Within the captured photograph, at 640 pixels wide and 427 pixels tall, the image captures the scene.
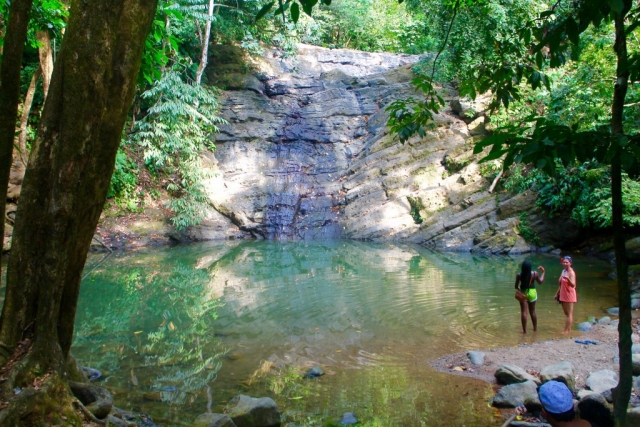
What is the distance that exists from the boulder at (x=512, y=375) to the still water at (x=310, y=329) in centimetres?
28

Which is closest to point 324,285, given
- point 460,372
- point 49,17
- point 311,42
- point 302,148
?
point 460,372

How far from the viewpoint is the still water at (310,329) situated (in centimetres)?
528

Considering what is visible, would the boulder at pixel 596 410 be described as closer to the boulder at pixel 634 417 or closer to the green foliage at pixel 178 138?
the boulder at pixel 634 417

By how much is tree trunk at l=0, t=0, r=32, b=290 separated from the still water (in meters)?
2.76

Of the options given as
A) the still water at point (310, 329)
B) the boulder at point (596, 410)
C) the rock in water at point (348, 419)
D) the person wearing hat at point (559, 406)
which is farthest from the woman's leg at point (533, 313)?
the person wearing hat at point (559, 406)

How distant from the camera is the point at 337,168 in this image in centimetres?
2328

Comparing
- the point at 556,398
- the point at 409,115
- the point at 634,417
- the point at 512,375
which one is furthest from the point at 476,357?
the point at 409,115

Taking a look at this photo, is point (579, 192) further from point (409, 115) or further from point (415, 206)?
point (409, 115)

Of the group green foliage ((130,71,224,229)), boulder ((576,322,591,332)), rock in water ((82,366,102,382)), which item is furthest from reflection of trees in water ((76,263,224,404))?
green foliage ((130,71,224,229))

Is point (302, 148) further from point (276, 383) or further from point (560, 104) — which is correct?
point (276, 383)

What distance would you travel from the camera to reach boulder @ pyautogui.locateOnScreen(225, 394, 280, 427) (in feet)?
14.3

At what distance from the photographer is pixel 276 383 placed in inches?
229

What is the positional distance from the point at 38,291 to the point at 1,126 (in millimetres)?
1036

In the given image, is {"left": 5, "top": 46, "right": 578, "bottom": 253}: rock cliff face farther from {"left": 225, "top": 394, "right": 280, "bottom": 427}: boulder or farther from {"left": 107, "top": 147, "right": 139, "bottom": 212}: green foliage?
{"left": 225, "top": 394, "right": 280, "bottom": 427}: boulder
